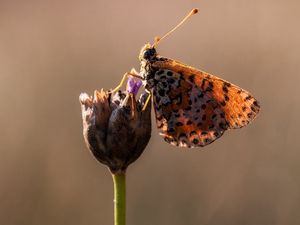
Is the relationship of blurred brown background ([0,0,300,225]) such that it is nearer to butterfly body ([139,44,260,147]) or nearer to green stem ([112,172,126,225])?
butterfly body ([139,44,260,147])

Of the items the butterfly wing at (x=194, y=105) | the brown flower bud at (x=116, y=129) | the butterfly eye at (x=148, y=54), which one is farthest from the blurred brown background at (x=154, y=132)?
the brown flower bud at (x=116, y=129)

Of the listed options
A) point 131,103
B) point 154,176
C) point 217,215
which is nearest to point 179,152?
point 154,176

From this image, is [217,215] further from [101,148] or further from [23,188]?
[101,148]

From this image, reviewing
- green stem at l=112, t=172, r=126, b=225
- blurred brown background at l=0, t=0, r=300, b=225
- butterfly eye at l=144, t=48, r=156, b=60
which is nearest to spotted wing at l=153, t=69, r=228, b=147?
butterfly eye at l=144, t=48, r=156, b=60

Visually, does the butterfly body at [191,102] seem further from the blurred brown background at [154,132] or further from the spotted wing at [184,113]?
the blurred brown background at [154,132]

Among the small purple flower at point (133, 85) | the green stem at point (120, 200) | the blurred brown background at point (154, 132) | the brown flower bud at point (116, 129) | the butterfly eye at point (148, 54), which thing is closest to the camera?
the green stem at point (120, 200)

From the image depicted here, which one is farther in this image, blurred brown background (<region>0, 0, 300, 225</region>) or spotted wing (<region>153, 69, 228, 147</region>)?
blurred brown background (<region>0, 0, 300, 225</region>)
